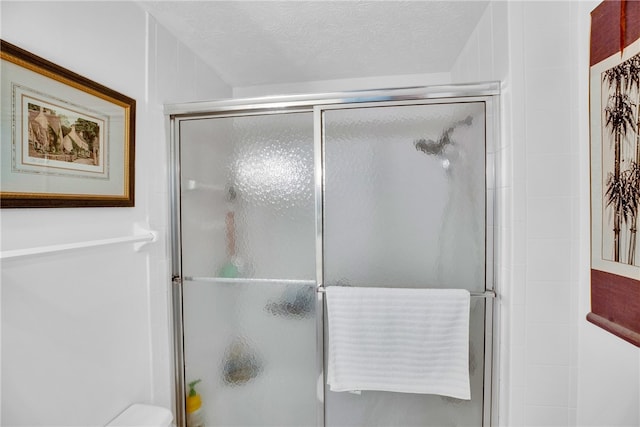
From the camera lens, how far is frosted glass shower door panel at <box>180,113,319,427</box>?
53.2 inches

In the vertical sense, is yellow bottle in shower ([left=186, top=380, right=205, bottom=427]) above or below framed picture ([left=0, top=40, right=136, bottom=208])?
below

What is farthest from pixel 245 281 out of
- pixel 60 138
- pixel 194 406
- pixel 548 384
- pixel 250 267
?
pixel 548 384

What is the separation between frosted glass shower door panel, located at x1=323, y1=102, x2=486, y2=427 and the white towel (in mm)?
65

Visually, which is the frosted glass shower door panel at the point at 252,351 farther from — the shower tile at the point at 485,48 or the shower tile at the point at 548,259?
the shower tile at the point at 485,48

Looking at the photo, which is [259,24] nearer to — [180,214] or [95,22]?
[95,22]

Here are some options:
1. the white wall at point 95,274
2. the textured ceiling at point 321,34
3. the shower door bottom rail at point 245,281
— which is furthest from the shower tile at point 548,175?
the white wall at point 95,274

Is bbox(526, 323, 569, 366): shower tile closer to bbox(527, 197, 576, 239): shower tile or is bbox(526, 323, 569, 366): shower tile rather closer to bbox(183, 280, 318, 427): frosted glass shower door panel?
bbox(527, 197, 576, 239): shower tile

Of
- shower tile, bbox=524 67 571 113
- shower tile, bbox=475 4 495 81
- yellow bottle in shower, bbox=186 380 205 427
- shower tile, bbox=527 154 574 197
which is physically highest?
shower tile, bbox=475 4 495 81

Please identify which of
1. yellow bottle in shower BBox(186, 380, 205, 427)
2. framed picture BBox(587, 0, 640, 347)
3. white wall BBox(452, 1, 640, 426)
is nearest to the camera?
framed picture BBox(587, 0, 640, 347)

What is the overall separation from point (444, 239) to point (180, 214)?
3.66 ft

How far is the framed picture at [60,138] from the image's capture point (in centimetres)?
84

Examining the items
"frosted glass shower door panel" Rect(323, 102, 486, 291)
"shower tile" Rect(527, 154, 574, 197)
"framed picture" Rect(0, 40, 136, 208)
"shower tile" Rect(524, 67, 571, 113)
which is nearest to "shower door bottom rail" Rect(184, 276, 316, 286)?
"frosted glass shower door panel" Rect(323, 102, 486, 291)

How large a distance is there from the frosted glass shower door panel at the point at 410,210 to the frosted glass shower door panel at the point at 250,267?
0.12 m

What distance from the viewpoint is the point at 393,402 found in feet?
4.32
